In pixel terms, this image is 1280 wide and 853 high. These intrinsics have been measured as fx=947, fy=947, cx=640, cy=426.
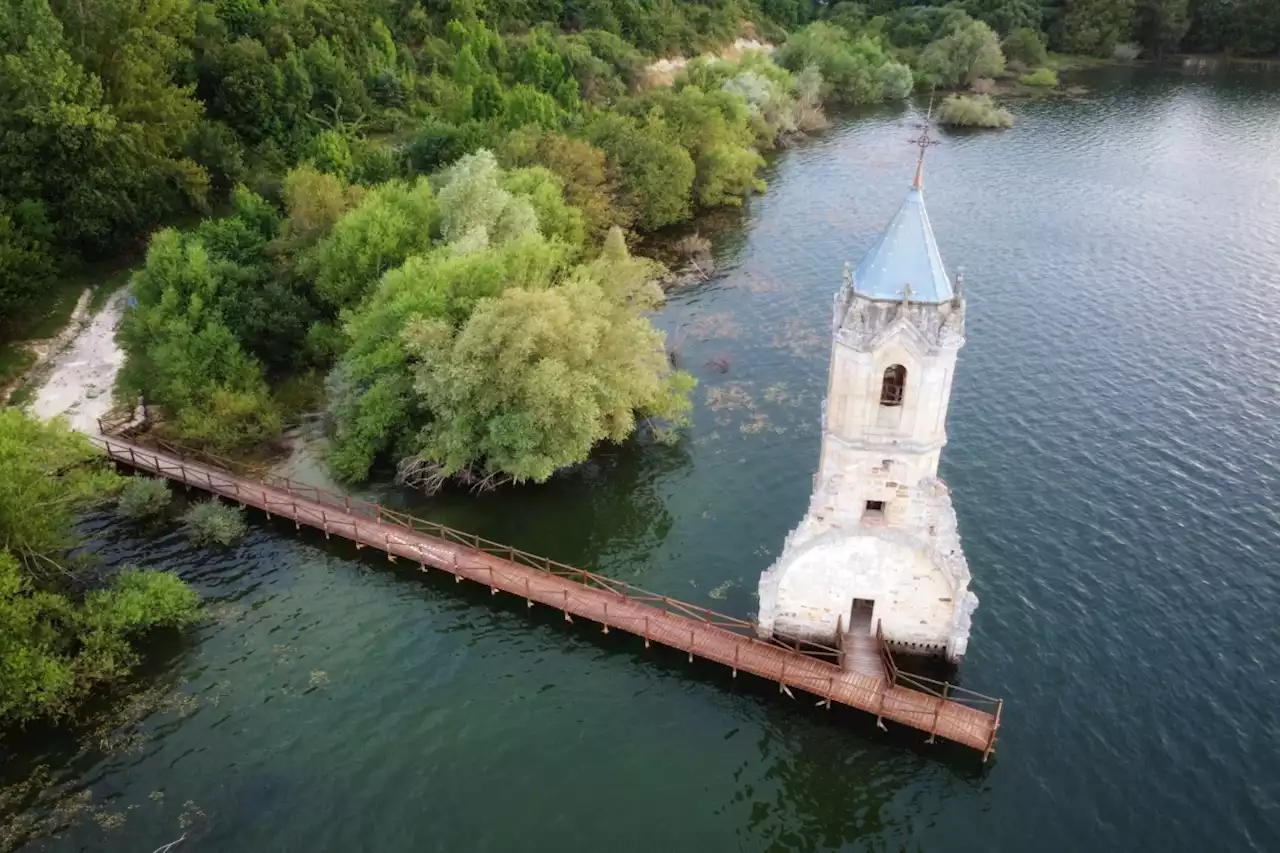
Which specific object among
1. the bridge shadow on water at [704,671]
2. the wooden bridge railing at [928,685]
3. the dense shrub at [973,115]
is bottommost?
the bridge shadow on water at [704,671]

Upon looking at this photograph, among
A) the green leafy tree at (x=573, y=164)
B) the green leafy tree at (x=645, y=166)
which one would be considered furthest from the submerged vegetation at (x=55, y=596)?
the green leafy tree at (x=645, y=166)

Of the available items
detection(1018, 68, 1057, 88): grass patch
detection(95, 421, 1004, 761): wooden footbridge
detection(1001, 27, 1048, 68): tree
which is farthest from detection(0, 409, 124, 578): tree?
detection(1001, 27, 1048, 68): tree

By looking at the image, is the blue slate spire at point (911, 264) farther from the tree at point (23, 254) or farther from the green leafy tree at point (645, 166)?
the tree at point (23, 254)

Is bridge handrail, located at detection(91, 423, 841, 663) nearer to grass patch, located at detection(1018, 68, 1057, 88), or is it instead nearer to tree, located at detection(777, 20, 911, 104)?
tree, located at detection(777, 20, 911, 104)

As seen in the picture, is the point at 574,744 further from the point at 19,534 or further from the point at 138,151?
the point at 138,151

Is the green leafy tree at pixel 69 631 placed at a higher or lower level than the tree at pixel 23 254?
lower
